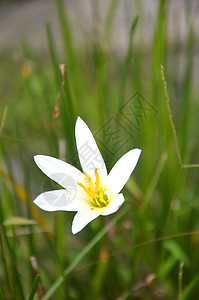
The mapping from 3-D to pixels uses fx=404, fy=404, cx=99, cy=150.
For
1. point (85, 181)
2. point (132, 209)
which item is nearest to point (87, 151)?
point (85, 181)

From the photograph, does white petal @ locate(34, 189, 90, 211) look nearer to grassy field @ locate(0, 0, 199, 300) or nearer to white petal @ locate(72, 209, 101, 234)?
white petal @ locate(72, 209, 101, 234)

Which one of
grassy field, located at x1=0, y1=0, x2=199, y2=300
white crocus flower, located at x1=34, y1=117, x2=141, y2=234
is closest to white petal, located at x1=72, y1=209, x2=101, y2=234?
white crocus flower, located at x1=34, y1=117, x2=141, y2=234

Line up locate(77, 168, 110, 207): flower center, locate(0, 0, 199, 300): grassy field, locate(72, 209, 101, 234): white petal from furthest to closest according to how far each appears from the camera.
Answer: locate(0, 0, 199, 300): grassy field, locate(77, 168, 110, 207): flower center, locate(72, 209, 101, 234): white petal

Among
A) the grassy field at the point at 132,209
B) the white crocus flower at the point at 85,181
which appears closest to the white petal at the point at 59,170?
the white crocus flower at the point at 85,181

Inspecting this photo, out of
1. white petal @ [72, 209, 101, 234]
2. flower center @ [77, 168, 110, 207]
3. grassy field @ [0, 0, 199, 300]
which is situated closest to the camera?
white petal @ [72, 209, 101, 234]

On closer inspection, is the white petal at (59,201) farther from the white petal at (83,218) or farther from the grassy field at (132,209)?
the grassy field at (132,209)

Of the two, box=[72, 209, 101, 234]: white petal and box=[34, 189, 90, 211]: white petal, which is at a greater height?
box=[34, 189, 90, 211]: white petal

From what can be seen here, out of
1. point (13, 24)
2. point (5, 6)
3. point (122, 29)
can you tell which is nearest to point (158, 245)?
point (122, 29)

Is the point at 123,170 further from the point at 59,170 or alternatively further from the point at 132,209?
the point at 132,209
